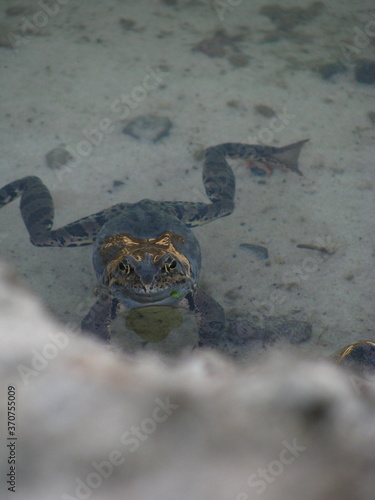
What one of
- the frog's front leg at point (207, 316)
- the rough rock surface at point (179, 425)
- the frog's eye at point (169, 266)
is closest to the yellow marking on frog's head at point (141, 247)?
the frog's eye at point (169, 266)

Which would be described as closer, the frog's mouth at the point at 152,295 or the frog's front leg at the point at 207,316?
the frog's mouth at the point at 152,295

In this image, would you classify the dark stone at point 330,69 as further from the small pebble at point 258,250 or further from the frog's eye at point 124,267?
the frog's eye at point 124,267

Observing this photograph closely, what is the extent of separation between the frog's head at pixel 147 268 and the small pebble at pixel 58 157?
8.39 ft

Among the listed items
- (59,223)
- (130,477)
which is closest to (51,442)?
(130,477)

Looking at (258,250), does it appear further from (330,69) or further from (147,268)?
(330,69)

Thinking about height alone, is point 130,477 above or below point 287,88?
below

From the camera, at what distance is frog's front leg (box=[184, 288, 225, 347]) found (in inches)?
220

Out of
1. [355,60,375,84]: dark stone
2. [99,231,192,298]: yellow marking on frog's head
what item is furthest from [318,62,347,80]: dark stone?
[99,231,192,298]: yellow marking on frog's head

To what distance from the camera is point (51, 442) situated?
4547 millimetres

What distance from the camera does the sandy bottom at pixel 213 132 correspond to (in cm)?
645

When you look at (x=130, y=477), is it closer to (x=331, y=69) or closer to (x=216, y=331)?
(x=216, y=331)

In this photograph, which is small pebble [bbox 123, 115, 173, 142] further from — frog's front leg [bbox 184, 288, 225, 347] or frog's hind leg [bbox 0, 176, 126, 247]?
frog's front leg [bbox 184, 288, 225, 347]

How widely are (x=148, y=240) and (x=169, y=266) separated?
73 cm

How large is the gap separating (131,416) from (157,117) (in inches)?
210
